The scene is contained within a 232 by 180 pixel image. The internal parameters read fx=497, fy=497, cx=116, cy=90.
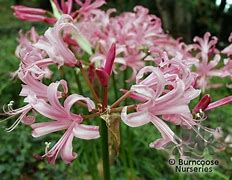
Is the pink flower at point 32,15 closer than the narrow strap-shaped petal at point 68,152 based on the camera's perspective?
No

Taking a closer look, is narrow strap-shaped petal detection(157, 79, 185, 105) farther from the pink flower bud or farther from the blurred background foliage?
the blurred background foliage

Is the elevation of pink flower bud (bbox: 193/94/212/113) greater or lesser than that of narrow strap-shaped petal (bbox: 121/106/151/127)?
lesser

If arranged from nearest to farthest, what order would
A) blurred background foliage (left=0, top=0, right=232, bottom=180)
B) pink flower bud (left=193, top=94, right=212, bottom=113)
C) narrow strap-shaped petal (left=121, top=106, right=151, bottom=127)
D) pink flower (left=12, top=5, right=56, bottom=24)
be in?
narrow strap-shaped petal (left=121, top=106, right=151, bottom=127) < pink flower bud (left=193, top=94, right=212, bottom=113) < pink flower (left=12, top=5, right=56, bottom=24) < blurred background foliage (left=0, top=0, right=232, bottom=180)

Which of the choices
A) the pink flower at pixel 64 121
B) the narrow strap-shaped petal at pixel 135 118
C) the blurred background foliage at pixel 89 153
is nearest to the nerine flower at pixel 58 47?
the pink flower at pixel 64 121

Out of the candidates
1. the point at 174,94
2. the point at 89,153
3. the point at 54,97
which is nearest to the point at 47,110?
the point at 54,97

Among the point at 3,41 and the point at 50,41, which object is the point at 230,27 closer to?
the point at 3,41

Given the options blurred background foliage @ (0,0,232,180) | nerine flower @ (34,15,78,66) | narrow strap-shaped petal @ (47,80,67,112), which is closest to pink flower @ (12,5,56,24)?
blurred background foliage @ (0,0,232,180)

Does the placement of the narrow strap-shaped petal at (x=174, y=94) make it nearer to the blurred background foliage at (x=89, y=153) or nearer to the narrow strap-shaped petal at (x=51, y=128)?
the narrow strap-shaped petal at (x=51, y=128)
